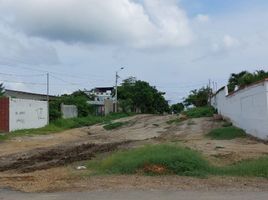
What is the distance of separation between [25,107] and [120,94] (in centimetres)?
5305

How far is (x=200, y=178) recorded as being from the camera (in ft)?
44.8

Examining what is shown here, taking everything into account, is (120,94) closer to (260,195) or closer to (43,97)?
(43,97)

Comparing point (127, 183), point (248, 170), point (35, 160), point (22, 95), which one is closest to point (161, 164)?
point (127, 183)

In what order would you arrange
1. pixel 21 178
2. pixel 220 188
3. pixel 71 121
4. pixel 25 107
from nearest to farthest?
pixel 220 188 < pixel 21 178 < pixel 25 107 < pixel 71 121

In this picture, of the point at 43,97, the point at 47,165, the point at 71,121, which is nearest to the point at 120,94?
the point at 43,97

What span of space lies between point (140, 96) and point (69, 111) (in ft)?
116

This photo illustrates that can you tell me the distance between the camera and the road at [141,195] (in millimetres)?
10867

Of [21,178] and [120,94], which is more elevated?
[120,94]

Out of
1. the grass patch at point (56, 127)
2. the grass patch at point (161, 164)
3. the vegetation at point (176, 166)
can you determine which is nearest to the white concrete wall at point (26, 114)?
the grass patch at point (56, 127)

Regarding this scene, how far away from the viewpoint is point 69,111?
62125mm

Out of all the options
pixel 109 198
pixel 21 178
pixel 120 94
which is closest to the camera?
pixel 109 198

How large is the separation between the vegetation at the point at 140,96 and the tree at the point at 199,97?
5998 mm

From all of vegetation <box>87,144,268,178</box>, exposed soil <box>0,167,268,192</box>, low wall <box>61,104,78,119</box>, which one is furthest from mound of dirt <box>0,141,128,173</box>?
low wall <box>61,104,78,119</box>

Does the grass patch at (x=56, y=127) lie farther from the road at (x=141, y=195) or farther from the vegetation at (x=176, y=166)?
the road at (x=141, y=195)
